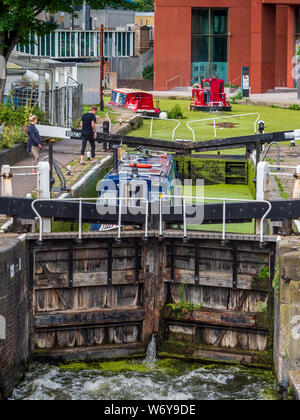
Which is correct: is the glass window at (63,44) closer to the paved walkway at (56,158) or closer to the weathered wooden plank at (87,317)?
the paved walkway at (56,158)

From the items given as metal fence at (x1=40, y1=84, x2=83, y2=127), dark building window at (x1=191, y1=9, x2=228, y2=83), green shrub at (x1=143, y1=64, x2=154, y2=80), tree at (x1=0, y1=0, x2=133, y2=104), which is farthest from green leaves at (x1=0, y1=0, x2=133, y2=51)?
green shrub at (x1=143, y1=64, x2=154, y2=80)

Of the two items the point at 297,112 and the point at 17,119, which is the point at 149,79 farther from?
the point at 17,119

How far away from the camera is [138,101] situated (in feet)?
154

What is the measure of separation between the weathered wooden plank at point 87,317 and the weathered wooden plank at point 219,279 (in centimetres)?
106

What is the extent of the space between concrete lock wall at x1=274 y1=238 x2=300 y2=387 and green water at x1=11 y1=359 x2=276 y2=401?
769 mm

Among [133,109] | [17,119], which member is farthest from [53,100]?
[133,109]

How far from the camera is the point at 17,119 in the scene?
101 ft

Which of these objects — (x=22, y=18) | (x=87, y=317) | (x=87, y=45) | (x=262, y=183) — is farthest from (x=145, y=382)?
(x=87, y=45)

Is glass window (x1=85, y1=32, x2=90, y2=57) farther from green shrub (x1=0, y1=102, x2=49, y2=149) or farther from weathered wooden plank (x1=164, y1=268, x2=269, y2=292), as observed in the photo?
weathered wooden plank (x1=164, y1=268, x2=269, y2=292)

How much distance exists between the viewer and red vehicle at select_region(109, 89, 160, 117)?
46.4 meters

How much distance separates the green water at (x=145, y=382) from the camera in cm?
1734

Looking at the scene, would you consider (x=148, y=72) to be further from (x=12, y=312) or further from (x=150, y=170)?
(x=12, y=312)

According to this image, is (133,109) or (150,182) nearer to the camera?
(150,182)

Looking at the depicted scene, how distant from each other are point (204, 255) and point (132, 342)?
253 centimetres
